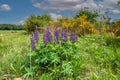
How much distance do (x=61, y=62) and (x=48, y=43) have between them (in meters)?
0.44

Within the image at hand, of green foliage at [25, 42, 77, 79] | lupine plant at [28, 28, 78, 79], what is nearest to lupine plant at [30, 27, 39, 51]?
lupine plant at [28, 28, 78, 79]

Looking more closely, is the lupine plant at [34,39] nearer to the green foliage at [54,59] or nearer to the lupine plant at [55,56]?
the lupine plant at [55,56]

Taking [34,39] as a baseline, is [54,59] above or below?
below

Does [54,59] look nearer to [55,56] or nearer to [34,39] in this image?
[55,56]

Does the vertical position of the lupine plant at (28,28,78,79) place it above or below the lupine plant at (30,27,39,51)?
below

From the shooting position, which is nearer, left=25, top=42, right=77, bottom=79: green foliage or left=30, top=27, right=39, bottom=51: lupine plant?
left=25, top=42, right=77, bottom=79: green foliage

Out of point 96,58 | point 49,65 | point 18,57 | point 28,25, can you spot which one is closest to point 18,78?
point 49,65

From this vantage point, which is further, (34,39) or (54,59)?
(34,39)

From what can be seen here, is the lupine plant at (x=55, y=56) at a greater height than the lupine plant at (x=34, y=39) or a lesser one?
lesser

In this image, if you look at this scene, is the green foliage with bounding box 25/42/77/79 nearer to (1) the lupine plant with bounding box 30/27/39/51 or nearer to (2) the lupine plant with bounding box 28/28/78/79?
(2) the lupine plant with bounding box 28/28/78/79

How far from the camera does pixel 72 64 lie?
4746 mm

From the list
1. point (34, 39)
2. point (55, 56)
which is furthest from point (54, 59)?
point (34, 39)

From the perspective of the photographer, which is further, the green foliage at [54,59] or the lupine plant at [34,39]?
the lupine plant at [34,39]

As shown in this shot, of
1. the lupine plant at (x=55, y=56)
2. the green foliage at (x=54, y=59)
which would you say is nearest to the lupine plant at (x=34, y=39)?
the lupine plant at (x=55, y=56)
